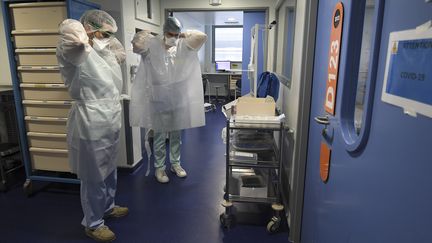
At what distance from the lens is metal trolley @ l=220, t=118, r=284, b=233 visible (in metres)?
2.03

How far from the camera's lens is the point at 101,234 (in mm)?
1988

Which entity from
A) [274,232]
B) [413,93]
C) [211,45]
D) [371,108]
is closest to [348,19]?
[371,108]

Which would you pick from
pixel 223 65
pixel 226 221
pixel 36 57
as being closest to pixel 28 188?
pixel 36 57

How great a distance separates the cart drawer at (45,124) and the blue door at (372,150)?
2120 mm

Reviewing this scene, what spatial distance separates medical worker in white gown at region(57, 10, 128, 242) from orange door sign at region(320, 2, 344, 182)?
4.47 ft

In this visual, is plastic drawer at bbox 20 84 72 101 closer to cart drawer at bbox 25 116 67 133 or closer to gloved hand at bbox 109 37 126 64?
cart drawer at bbox 25 116 67 133

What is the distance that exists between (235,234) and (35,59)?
7.12 ft

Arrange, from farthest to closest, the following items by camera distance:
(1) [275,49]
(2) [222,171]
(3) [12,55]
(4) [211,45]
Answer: (4) [211,45] → (1) [275,49] → (2) [222,171] → (3) [12,55]

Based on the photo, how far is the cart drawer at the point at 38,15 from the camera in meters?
2.25

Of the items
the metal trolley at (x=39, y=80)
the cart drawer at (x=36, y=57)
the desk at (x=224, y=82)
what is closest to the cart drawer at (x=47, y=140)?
the metal trolley at (x=39, y=80)

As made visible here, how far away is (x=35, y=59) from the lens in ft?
7.78

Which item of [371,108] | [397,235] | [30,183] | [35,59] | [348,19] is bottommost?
[30,183]

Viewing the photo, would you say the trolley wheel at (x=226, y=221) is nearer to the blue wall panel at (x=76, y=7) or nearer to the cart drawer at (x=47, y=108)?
the cart drawer at (x=47, y=108)

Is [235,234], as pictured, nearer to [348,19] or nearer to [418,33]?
[348,19]
